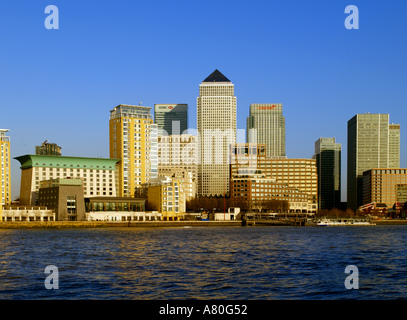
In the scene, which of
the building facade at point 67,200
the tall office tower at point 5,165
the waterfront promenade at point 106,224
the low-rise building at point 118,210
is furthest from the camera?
the tall office tower at point 5,165

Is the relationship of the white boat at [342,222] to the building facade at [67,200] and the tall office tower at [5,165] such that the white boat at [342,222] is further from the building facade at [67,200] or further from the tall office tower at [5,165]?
the tall office tower at [5,165]

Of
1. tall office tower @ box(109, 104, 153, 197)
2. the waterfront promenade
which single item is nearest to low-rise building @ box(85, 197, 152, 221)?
the waterfront promenade

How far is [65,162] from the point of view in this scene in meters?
186

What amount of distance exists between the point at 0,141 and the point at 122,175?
1844 inches

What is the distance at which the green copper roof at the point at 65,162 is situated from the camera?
180 metres

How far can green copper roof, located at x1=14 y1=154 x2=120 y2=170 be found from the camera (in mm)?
179750

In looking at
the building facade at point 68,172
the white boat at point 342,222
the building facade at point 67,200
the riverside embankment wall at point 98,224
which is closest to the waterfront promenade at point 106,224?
the riverside embankment wall at point 98,224

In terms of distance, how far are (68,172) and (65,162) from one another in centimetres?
388

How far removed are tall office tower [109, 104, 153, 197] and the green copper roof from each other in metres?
Result: 5.91
